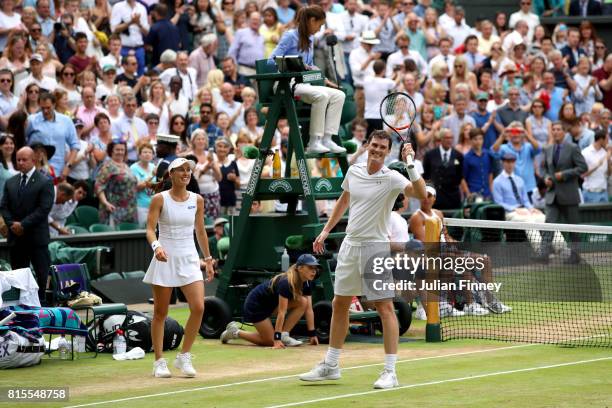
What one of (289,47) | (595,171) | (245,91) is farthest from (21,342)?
(595,171)

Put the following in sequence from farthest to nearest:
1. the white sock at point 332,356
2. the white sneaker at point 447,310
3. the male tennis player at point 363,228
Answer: the white sneaker at point 447,310 → the white sock at point 332,356 → the male tennis player at point 363,228

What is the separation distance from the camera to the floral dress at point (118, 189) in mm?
17750

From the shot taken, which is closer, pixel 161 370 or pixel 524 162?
pixel 161 370

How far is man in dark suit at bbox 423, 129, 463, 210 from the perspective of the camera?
68.3 feet

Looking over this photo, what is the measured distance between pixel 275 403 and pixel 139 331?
3.49 meters

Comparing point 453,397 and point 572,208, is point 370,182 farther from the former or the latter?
point 572,208

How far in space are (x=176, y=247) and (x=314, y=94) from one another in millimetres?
3543

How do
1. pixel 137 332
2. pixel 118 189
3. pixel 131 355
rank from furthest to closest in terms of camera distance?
pixel 118 189 < pixel 137 332 < pixel 131 355

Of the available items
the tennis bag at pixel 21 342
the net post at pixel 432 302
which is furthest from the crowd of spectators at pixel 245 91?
the tennis bag at pixel 21 342

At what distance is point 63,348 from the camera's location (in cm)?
1276

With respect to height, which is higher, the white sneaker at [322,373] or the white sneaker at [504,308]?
the white sneaker at [322,373]

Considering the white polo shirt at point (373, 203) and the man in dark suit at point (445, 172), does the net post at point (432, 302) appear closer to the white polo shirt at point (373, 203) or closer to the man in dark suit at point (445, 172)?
the white polo shirt at point (373, 203)

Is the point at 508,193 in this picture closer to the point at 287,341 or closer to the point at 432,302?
the point at 432,302

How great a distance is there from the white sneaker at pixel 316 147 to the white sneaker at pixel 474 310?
2.72 metres
